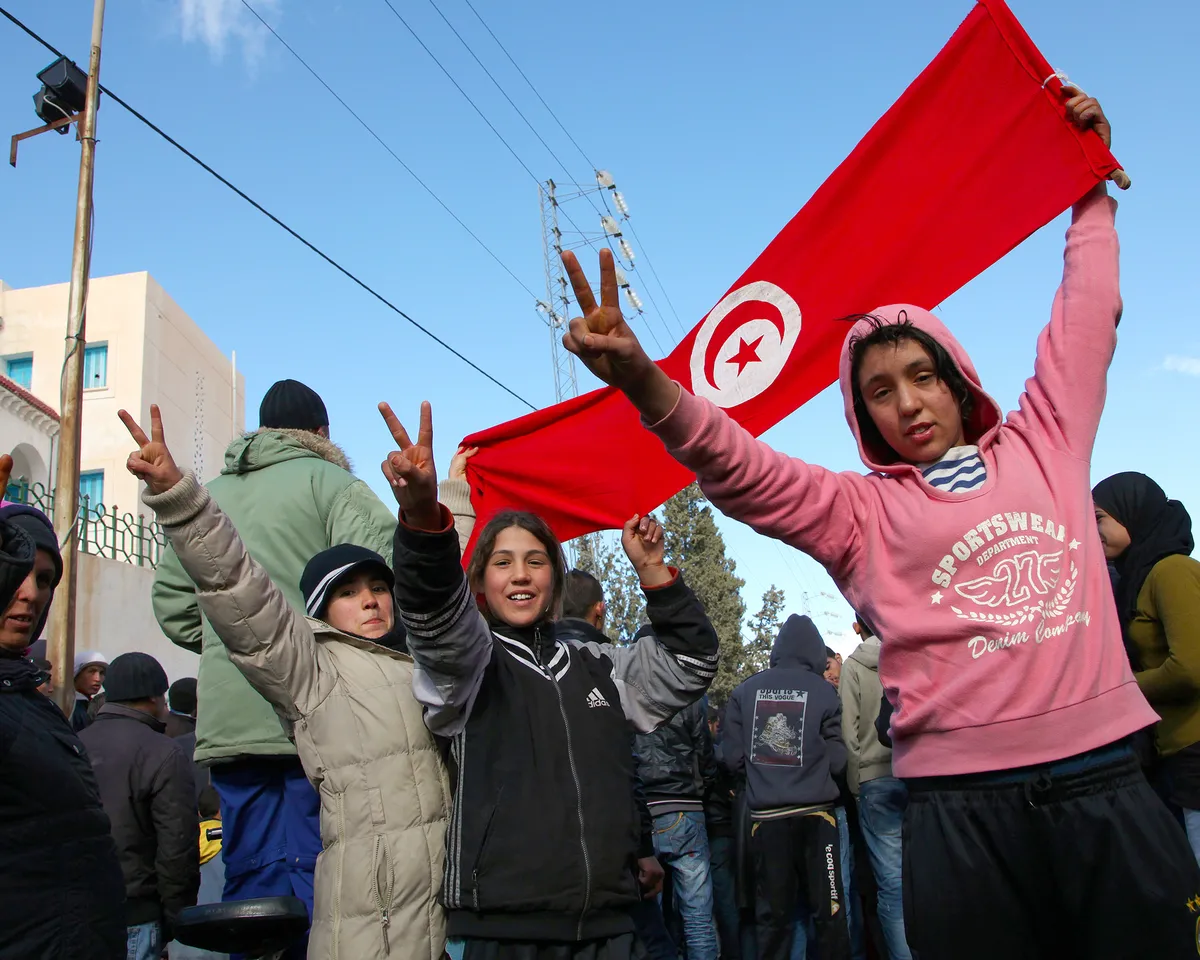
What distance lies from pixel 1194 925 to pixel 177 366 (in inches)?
1246

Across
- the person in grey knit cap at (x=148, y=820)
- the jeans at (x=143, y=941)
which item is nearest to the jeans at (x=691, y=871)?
the person in grey knit cap at (x=148, y=820)

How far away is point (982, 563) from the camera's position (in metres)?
2.18

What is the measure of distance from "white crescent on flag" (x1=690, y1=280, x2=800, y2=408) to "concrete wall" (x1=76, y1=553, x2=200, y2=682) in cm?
939

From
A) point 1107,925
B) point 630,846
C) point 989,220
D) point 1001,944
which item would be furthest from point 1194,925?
point 989,220

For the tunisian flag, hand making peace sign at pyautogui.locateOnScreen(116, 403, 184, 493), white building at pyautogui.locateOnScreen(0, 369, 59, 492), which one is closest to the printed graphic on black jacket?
the tunisian flag

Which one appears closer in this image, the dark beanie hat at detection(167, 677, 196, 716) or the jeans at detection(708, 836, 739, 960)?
the jeans at detection(708, 836, 739, 960)

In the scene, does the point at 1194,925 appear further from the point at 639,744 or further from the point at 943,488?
the point at 639,744

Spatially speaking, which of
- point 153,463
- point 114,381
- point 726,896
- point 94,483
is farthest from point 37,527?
point 114,381

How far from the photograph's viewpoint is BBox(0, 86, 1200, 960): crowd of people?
205cm

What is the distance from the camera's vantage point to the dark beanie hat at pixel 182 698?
820cm

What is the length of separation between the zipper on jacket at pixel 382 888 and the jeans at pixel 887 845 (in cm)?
447

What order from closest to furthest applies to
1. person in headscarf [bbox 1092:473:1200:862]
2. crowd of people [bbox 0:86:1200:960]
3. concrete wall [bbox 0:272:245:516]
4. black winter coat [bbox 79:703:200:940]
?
crowd of people [bbox 0:86:1200:960] → person in headscarf [bbox 1092:473:1200:862] → black winter coat [bbox 79:703:200:940] → concrete wall [bbox 0:272:245:516]

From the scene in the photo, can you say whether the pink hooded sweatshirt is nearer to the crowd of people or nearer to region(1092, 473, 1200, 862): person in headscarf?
the crowd of people

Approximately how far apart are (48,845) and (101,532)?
10896 mm
